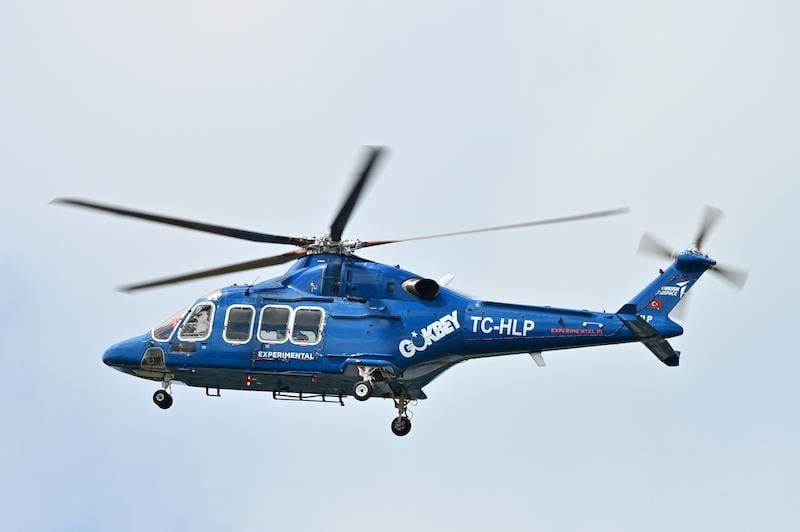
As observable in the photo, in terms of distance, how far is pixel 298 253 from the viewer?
27312 millimetres

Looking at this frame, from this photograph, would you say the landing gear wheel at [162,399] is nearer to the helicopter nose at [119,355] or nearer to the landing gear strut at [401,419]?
the helicopter nose at [119,355]

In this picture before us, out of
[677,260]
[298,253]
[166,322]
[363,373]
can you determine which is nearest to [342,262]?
[298,253]

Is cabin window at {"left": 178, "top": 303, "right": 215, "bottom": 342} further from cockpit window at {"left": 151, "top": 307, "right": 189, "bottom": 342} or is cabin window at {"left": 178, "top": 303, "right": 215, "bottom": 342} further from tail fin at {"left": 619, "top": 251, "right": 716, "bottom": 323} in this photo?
tail fin at {"left": 619, "top": 251, "right": 716, "bottom": 323}

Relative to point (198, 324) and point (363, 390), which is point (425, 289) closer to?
point (363, 390)

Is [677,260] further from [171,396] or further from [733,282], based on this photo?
[171,396]

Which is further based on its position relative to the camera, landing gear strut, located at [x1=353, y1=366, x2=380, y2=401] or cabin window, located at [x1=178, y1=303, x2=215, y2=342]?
cabin window, located at [x1=178, y1=303, x2=215, y2=342]

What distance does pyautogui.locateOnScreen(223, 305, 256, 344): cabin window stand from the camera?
26.8 meters

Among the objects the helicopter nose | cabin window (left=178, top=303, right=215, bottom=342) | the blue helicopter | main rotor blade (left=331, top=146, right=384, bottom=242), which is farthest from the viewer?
the helicopter nose

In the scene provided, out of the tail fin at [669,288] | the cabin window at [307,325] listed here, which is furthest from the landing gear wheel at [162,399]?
the tail fin at [669,288]

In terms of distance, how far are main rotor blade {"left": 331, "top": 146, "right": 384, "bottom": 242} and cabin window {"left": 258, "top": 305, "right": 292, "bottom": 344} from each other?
1971 millimetres

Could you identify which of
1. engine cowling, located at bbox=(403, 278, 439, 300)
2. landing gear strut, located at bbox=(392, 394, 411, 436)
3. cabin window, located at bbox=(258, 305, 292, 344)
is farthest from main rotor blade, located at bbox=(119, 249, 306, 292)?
landing gear strut, located at bbox=(392, 394, 411, 436)

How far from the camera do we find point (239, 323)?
27000 mm

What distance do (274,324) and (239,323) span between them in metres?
0.83

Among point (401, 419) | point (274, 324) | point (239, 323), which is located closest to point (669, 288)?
point (401, 419)
